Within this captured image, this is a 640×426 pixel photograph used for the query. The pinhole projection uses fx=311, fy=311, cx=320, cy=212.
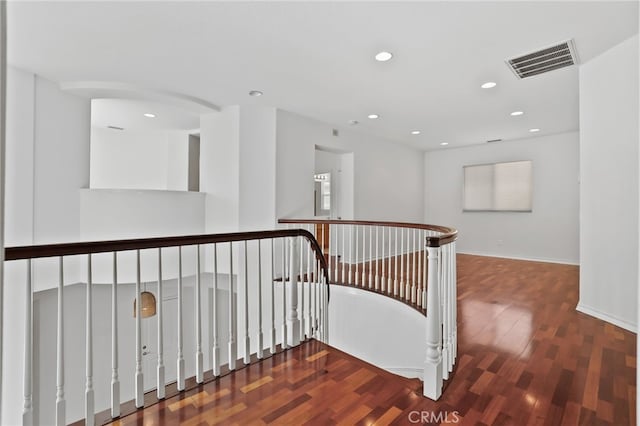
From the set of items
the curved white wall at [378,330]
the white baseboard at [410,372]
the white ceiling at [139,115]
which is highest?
the white ceiling at [139,115]

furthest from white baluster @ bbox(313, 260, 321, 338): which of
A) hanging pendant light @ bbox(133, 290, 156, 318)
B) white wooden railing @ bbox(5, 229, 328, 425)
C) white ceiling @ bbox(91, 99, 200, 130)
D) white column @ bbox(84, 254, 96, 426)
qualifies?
white ceiling @ bbox(91, 99, 200, 130)

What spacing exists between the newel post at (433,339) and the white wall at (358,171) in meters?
3.21

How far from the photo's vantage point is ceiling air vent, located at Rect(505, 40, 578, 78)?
10.0 ft

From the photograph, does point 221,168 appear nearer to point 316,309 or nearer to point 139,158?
point 139,158

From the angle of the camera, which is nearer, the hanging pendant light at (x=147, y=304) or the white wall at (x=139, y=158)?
the hanging pendant light at (x=147, y=304)

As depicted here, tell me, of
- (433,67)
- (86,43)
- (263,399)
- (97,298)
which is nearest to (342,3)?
(433,67)

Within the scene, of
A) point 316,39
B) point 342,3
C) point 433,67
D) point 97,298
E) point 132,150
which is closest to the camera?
point 342,3

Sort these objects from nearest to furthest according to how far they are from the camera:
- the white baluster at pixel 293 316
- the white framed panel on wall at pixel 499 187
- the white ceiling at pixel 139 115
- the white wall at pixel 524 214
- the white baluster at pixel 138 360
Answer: the white baluster at pixel 138 360, the white baluster at pixel 293 316, the white ceiling at pixel 139 115, the white wall at pixel 524 214, the white framed panel on wall at pixel 499 187

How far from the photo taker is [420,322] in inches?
137

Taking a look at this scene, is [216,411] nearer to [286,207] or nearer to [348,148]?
[286,207]

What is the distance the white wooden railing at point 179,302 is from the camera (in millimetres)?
1557

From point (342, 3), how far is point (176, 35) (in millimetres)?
1568

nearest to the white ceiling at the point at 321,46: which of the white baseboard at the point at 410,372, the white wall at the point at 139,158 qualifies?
the white wall at the point at 139,158

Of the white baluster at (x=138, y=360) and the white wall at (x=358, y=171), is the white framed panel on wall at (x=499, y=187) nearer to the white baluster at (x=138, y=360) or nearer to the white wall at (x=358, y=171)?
the white wall at (x=358, y=171)
